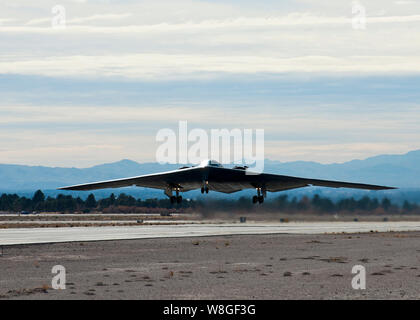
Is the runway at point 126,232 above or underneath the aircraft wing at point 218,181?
underneath

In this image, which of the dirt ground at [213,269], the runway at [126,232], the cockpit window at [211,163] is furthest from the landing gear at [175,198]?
the dirt ground at [213,269]

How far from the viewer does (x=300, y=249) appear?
41.4 metres

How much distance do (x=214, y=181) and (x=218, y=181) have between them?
1.27 ft

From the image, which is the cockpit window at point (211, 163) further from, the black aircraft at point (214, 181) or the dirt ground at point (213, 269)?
the dirt ground at point (213, 269)

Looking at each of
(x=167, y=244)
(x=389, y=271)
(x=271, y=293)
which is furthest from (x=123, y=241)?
(x=271, y=293)

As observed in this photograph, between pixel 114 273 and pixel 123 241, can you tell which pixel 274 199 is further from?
pixel 114 273

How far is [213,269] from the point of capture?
1190 inches

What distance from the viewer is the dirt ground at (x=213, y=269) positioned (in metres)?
22.9
